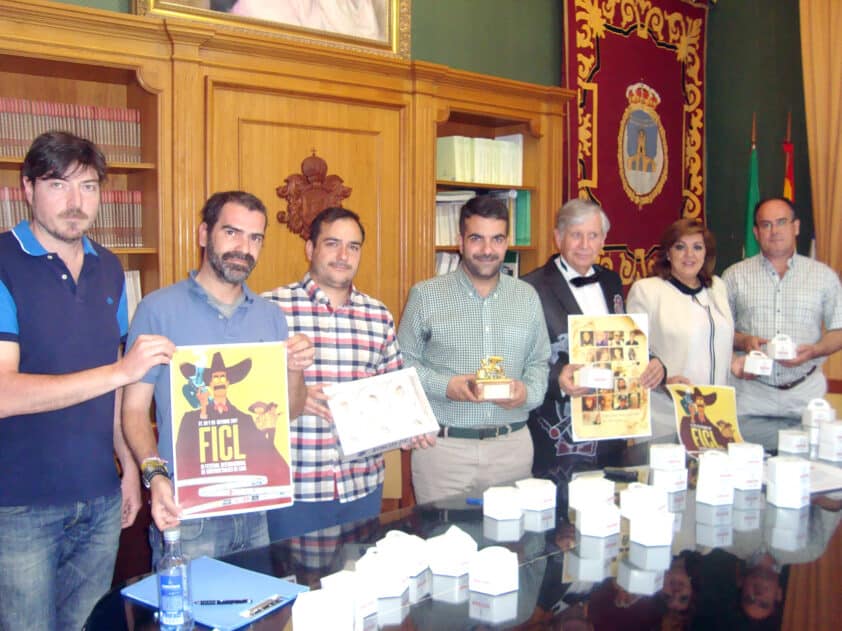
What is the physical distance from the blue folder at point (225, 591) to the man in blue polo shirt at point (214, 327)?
351mm

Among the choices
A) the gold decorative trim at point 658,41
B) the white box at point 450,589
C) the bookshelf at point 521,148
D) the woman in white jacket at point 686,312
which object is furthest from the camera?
the gold decorative trim at point 658,41

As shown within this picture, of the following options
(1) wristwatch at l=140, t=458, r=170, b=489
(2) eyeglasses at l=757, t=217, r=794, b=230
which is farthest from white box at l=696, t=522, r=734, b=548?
(2) eyeglasses at l=757, t=217, r=794, b=230

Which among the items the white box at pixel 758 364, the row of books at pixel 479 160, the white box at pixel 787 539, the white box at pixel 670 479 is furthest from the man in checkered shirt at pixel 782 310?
the white box at pixel 787 539

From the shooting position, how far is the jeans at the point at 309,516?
2465mm

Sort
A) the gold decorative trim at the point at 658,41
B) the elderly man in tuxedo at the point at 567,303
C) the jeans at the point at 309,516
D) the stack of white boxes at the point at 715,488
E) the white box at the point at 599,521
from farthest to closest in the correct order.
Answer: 1. the gold decorative trim at the point at 658,41
2. the elderly man in tuxedo at the point at 567,303
3. the jeans at the point at 309,516
4. the stack of white boxes at the point at 715,488
5. the white box at the point at 599,521

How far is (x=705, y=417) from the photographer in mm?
2826

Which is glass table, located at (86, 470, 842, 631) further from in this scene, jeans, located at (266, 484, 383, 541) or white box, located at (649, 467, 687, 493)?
jeans, located at (266, 484, 383, 541)

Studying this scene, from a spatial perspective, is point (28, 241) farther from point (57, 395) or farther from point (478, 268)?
point (478, 268)

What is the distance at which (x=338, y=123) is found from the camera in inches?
169

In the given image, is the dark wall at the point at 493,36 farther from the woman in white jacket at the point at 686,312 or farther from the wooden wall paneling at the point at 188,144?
the woman in white jacket at the point at 686,312

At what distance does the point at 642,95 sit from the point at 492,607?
17.4ft

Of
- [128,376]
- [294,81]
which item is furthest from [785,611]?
[294,81]

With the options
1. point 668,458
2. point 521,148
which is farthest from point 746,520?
point 521,148

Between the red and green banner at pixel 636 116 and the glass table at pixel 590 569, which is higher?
the red and green banner at pixel 636 116
